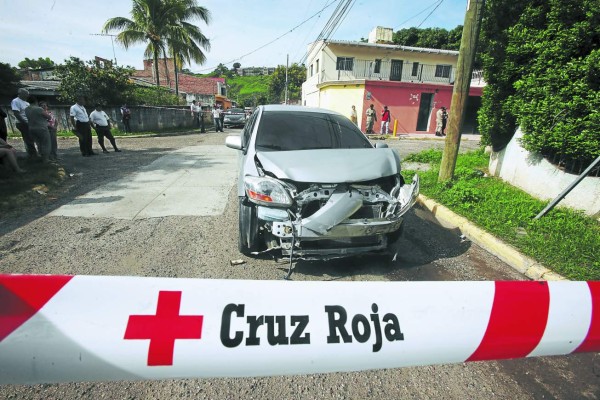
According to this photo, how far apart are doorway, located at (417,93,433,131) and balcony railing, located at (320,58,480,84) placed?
512 cm

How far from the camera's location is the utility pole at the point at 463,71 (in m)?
4.84

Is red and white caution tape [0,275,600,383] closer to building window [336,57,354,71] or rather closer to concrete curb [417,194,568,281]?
concrete curb [417,194,568,281]

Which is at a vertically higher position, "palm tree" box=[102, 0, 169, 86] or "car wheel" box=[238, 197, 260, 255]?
"palm tree" box=[102, 0, 169, 86]

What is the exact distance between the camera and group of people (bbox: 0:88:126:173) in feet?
20.7

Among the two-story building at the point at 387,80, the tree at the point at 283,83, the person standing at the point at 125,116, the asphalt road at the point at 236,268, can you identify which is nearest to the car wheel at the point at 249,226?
the asphalt road at the point at 236,268

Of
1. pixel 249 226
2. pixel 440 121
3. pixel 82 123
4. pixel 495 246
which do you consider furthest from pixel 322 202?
pixel 440 121

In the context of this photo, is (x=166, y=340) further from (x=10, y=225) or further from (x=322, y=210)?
(x=10, y=225)

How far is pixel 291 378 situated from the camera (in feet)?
5.96

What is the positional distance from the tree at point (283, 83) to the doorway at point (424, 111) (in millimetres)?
44739

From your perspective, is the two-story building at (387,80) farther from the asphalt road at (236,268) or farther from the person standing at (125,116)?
the asphalt road at (236,268)

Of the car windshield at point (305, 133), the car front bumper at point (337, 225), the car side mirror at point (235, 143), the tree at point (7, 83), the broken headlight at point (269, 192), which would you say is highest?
the tree at point (7, 83)

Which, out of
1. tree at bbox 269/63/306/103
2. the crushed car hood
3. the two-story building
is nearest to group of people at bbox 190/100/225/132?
the two-story building

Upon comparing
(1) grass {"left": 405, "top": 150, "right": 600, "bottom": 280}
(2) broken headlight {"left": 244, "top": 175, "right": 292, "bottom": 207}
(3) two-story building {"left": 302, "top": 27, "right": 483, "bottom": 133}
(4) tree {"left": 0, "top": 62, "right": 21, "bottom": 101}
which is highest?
(3) two-story building {"left": 302, "top": 27, "right": 483, "bottom": 133}

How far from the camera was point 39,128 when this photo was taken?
6434mm
